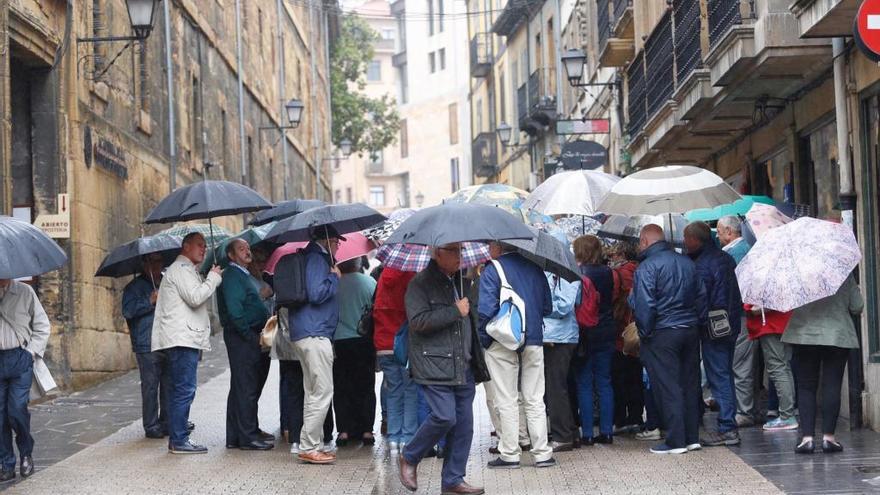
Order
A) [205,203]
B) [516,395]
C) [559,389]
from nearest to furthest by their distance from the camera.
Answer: [516,395]
[559,389]
[205,203]

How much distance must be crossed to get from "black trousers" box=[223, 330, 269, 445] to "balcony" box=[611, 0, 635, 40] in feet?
40.1

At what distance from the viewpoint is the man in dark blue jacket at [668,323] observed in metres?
10.2

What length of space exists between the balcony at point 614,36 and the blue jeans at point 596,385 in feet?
38.8

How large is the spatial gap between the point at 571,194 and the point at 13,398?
16.3ft

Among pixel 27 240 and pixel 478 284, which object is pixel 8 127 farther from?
pixel 478 284

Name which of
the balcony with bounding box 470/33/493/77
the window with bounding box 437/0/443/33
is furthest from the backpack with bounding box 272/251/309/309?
the window with bounding box 437/0/443/33

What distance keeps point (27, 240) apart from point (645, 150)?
12.4 m

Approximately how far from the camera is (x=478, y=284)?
31.7 ft

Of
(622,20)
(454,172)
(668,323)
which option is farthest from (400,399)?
(454,172)

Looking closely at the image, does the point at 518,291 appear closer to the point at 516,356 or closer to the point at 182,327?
the point at 516,356

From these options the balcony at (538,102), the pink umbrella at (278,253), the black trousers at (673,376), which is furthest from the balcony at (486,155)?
the black trousers at (673,376)

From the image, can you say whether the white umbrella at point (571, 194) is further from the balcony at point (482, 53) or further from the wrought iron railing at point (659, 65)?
the balcony at point (482, 53)

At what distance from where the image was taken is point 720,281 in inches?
428

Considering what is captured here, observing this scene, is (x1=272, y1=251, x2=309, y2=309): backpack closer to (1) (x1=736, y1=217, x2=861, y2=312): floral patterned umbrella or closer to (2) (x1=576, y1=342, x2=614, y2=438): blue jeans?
(2) (x1=576, y1=342, x2=614, y2=438): blue jeans
